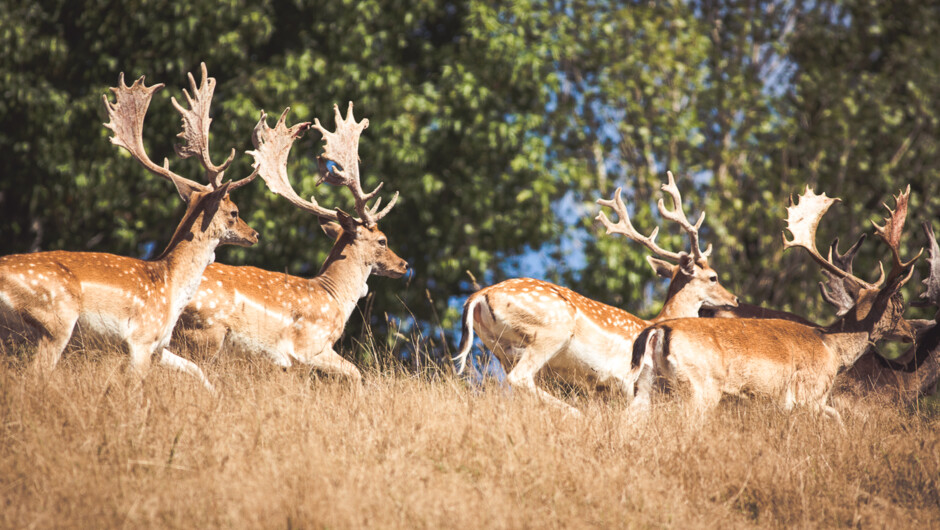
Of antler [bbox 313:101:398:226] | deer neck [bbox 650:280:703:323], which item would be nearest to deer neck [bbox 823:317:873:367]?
deer neck [bbox 650:280:703:323]

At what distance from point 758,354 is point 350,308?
9.93 ft

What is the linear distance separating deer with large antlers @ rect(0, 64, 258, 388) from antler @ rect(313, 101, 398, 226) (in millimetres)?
1056

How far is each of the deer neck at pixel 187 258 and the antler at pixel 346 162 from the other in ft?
4.23

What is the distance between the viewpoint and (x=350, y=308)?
7102mm

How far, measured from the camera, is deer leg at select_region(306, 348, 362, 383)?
637 cm

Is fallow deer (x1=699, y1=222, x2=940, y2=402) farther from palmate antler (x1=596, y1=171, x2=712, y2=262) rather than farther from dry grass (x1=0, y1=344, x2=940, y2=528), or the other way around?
dry grass (x1=0, y1=344, x2=940, y2=528)

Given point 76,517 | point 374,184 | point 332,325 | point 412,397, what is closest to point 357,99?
point 374,184

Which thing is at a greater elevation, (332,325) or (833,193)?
(332,325)

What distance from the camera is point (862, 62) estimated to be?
14.8m

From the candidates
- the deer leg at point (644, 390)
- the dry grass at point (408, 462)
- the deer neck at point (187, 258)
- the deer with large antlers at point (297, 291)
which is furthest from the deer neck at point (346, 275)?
the deer leg at point (644, 390)

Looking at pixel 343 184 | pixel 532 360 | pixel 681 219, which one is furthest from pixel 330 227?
pixel 681 219

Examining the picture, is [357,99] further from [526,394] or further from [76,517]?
[76,517]

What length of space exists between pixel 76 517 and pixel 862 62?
1431cm

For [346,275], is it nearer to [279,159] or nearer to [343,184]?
[343,184]
